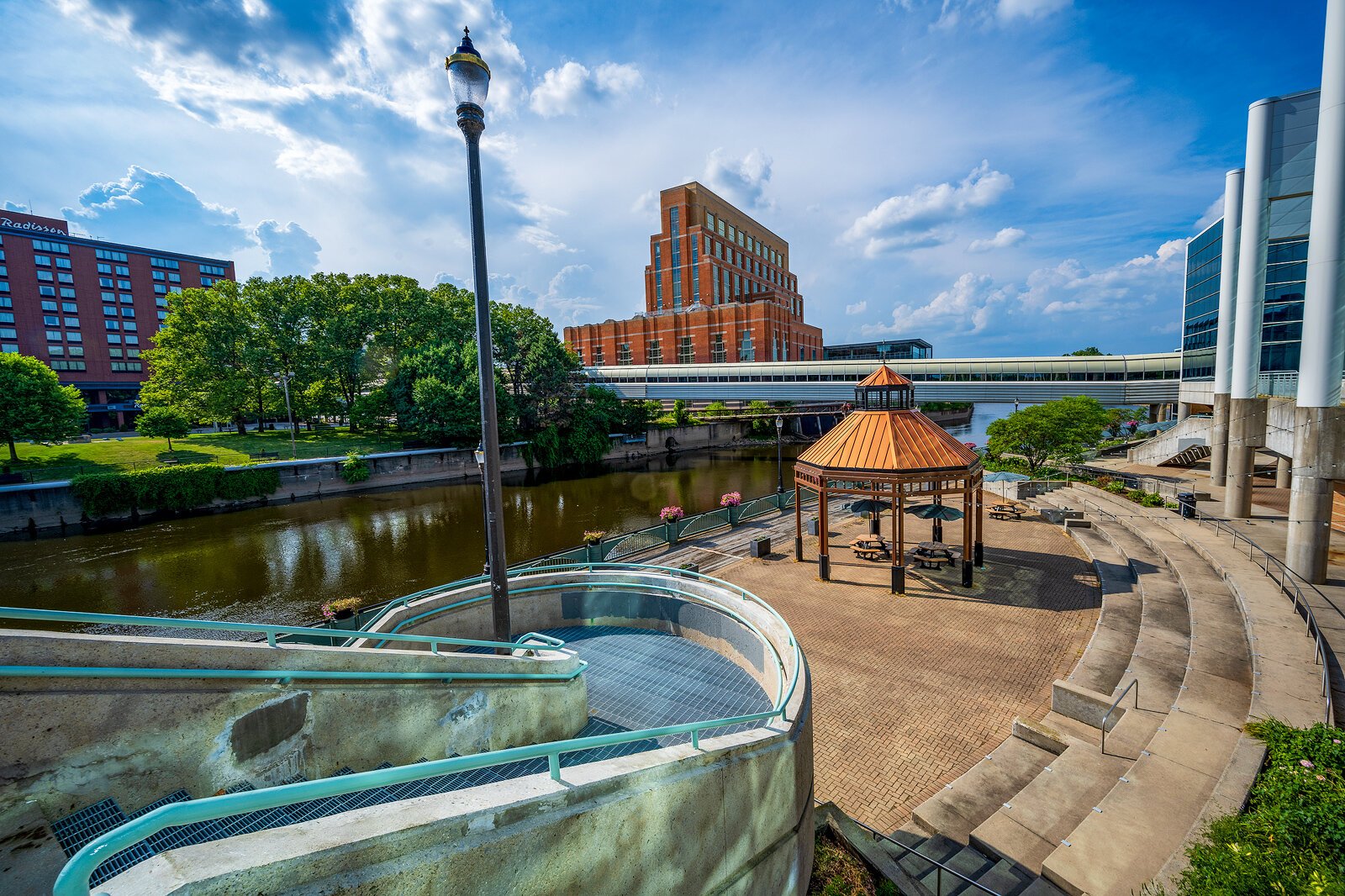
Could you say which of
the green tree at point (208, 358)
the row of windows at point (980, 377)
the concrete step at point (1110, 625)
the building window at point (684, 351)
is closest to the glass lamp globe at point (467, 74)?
the concrete step at point (1110, 625)

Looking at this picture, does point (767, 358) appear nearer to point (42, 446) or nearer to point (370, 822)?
point (42, 446)

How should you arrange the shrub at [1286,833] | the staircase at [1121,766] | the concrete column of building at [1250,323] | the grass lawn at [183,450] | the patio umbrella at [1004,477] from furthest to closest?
the grass lawn at [183,450], the patio umbrella at [1004,477], the concrete column of building at [1250,323], the staircase at [1121,766], the shrub at [1286,833]

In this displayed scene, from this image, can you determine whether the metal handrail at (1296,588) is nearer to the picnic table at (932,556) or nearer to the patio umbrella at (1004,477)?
the patio umbrella at (1004,477)

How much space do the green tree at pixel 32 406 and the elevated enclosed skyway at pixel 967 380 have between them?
48652mm

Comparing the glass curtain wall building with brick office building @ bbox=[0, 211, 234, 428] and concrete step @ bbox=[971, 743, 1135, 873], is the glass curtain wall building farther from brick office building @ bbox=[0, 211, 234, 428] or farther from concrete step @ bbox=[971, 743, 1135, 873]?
brick office building @ bbox=[0, 211, 234, 428]

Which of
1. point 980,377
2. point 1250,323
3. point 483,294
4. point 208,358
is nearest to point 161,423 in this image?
point 208,358

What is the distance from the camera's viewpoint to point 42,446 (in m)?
44.2

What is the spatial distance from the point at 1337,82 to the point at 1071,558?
13.9m

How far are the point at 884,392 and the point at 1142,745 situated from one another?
37.5ft

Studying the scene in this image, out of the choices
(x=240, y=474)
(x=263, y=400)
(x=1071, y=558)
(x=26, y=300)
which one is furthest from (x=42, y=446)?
(x=1071, y=558)

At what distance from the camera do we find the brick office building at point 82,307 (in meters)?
71.8

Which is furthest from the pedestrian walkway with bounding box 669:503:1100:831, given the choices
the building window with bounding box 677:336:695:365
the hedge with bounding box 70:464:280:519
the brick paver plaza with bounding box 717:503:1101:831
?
the building window with bounding box 677:336:695:365

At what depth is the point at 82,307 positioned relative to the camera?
75938 mm

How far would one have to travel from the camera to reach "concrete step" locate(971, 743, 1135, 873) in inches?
270
